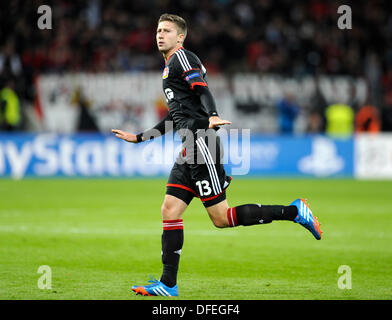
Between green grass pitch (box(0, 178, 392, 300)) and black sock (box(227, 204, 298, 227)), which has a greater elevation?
black sock (box(227, 204, 298, 227))

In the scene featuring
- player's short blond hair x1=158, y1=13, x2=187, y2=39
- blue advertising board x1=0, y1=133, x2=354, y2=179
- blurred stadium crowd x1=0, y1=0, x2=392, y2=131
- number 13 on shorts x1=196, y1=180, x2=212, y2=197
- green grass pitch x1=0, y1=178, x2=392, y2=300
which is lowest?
green grass pitch x1=0, y1=178, x2=392, y2=300

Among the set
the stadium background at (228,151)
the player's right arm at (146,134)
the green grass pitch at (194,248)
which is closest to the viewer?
the green grass pitch at (194,248)

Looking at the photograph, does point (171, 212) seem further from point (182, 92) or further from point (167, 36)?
point (167, 36)

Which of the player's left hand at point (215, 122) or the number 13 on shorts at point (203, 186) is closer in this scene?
the player's left hand at point (215, 122)

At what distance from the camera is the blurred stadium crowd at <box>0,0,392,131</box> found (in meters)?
20.8

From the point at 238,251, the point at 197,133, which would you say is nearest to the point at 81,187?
the point at 238,251

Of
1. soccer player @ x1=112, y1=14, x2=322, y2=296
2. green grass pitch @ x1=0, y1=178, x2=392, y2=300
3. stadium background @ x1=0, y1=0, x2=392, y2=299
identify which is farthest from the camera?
stadium background @ x1=0, y1=0, x2=392, y2=299

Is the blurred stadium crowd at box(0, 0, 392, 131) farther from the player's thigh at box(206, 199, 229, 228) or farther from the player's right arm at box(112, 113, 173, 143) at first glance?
the player's thigh at box(206, 199, 229, 228)

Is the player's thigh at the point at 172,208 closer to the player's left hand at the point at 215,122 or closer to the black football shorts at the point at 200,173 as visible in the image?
the black football shorts at the point at 200,173

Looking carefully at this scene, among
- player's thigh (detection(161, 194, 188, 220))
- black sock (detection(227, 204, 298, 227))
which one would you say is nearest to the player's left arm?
player's thigh (detection(161, 194, 188, 220))

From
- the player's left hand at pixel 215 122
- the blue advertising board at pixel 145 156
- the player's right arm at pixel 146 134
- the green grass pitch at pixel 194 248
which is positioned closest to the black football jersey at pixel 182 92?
the player's right arm at pixel 146 134

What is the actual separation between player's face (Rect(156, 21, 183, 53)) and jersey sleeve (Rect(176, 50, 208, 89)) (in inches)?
5.2

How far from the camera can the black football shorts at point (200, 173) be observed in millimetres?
5648

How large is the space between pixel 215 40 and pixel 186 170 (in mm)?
18158
